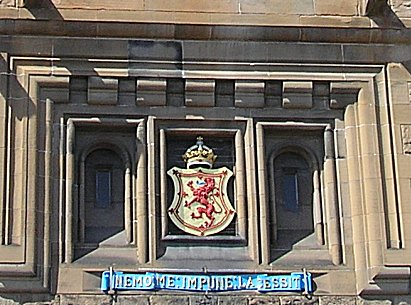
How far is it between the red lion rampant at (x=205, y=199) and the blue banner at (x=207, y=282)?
775mm

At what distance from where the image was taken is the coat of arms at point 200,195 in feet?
54.8

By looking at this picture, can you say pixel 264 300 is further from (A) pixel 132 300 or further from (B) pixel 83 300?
(B) pixel 83 300

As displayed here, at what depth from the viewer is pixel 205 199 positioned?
55.2 feet

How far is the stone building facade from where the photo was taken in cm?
1639

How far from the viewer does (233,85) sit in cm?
1719

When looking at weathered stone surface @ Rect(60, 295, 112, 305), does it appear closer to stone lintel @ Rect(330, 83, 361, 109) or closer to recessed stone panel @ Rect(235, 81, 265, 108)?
recessed stone panel @ Rect(235, 81, 265, 108)

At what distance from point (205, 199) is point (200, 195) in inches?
3.1

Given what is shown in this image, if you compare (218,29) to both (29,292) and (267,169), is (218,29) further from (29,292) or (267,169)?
(29,292)

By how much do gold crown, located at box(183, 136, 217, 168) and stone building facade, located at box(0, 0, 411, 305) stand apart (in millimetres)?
134

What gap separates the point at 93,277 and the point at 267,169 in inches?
102

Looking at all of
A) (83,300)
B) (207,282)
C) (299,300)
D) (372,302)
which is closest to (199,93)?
(207,282)

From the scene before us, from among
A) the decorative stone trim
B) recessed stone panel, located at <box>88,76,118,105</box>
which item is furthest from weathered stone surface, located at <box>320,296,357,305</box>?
recessed stone panel, located at <box>88,76,118,105</box>

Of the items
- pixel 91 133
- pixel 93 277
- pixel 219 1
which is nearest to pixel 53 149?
pixel 91 133

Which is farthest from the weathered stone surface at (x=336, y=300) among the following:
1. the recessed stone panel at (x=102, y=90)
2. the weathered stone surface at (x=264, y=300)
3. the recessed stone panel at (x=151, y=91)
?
the recessed stone panel at (x=102, y=90)
